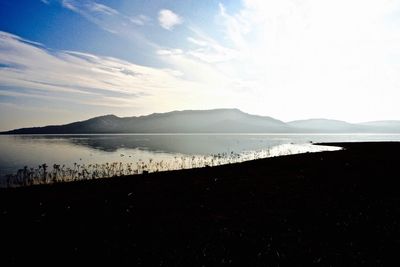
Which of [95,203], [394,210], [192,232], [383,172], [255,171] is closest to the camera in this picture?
[192,232]

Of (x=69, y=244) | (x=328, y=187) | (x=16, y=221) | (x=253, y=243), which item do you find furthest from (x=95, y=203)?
(x=328, y=187)

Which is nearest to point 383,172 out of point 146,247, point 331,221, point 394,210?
point 394,210

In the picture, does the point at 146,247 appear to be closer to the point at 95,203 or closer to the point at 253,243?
the point at 253,243

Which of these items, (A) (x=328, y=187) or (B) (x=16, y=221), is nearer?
(B) (x=16, y=221)

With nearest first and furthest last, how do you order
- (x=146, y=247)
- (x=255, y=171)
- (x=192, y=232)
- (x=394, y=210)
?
1. (x=146, y=247)
2. (x=192, y=232)
3. (x=394, y=210)
4. (x=255, y=171)

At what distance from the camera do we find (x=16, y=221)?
14242 mm

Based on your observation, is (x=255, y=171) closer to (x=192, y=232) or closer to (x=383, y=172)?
(x=383, y=172)

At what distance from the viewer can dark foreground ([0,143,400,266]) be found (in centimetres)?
990

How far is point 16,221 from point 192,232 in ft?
29.0

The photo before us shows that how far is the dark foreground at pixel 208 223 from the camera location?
990 cm

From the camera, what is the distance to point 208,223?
13.6 m

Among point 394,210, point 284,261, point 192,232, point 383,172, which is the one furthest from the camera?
point 383,172

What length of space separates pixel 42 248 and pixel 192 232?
5.79 meters

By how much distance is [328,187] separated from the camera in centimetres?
2108
